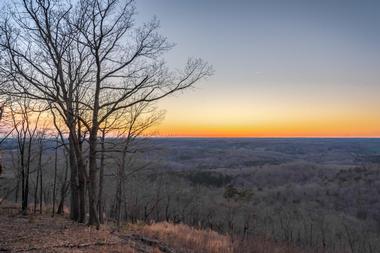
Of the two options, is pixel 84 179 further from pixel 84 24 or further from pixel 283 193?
pixel 283 193

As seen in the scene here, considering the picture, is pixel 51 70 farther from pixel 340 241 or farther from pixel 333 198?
pixel 333 198

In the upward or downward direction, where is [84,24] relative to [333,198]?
upward

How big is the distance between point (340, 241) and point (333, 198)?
91.6ft

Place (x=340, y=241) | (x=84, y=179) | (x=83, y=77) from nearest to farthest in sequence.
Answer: (x=84, y=179) < (x=83, y=77) < (x=340, y=241)

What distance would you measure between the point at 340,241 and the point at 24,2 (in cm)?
4149

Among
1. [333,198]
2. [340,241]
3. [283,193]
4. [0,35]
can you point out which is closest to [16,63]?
[0,35]

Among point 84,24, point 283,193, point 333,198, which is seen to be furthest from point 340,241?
point 84,24

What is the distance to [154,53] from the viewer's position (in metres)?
14.7

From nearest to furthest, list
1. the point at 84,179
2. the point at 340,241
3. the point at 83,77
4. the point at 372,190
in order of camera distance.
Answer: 1. the point at 84,179
2. the point at 83,77
3. the point at 340,241
4. the point at 372,190

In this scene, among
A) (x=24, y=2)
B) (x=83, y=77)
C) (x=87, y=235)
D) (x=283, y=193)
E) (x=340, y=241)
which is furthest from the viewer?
(x=283, y=193)

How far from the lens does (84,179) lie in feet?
47.6

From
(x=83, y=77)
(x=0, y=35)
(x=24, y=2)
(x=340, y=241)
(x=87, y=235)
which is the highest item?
(x=24, y=2)

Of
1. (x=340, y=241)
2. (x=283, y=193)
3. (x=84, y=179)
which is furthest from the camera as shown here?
(x=283, y=193)

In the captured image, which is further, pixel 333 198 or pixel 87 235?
pixel 333 198
